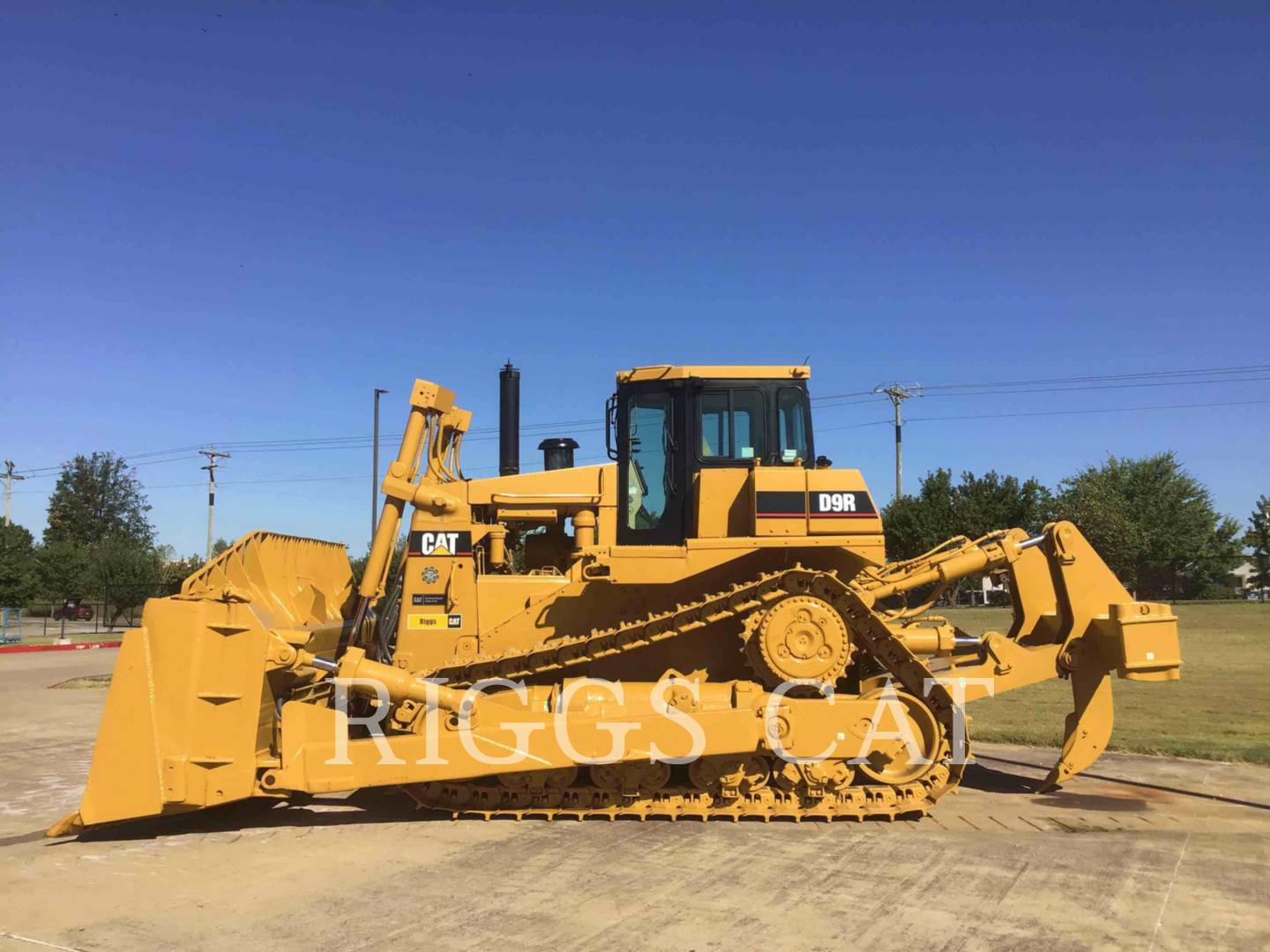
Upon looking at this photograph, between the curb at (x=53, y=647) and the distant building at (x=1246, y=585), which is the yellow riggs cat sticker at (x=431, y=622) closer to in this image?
the curb at (x=53, y=647)

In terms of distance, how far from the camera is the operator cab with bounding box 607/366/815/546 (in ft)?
26.7

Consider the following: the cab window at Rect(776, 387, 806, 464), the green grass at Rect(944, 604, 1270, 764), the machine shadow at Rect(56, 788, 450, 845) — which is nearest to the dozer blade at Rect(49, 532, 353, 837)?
the machine shadow at Rect(56, 788, 450, 845)

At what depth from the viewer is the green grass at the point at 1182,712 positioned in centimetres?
1065

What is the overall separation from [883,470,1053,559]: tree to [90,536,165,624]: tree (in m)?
→ 35.5

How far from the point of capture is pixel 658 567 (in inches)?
302

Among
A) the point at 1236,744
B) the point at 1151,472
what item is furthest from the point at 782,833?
the point at 1151,472

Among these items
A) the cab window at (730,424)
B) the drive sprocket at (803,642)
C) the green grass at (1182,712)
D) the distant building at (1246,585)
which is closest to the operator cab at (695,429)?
the cab window at (730,424)

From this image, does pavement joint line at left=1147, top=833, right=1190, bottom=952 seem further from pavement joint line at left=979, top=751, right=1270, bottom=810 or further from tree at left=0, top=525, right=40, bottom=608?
tree at left=0, top=525, right=40, bottom=608

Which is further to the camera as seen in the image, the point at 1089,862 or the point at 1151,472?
the point at 1151,472

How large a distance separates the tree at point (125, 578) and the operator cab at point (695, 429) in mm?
39724

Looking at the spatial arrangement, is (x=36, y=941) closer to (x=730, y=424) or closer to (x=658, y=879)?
(x=658, y=879)

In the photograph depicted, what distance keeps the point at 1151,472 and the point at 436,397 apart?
192 ft

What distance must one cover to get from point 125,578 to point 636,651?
143ft

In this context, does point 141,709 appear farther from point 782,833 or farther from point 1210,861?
point 1210,861
